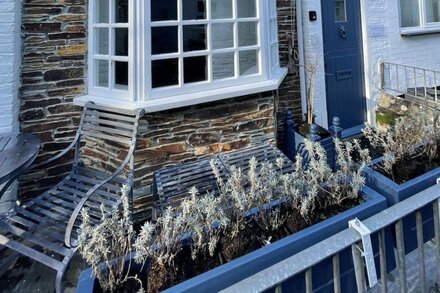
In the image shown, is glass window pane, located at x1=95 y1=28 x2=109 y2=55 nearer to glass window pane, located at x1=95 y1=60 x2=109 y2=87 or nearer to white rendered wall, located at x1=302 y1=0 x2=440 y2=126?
glass window pane, located at x1=95 y1=60 x2=109 y2=87

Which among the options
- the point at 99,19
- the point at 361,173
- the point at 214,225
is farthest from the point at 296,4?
the point at 214,225

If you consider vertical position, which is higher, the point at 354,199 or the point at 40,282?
the point at 354,199

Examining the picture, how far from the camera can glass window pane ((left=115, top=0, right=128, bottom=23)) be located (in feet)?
10.8

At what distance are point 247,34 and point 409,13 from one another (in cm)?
380

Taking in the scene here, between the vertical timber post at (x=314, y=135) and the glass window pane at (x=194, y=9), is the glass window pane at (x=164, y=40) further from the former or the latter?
the vertical timber post at (x=314, y=135)

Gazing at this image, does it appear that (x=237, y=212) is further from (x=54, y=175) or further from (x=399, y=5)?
(x=399, y=5)

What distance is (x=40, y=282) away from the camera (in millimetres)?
2559

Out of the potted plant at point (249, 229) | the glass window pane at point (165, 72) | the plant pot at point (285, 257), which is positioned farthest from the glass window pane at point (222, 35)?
the plant pot at point (285, 257)

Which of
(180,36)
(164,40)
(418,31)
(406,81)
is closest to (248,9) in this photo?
(180,36)

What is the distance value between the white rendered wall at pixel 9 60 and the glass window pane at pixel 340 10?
13.5ft

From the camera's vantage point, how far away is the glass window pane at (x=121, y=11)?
3301mm

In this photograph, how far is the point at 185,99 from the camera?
334 centimetres

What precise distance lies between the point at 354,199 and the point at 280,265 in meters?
1.34

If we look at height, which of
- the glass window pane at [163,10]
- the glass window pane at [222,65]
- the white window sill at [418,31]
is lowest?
the glass window pane at [222,65]
